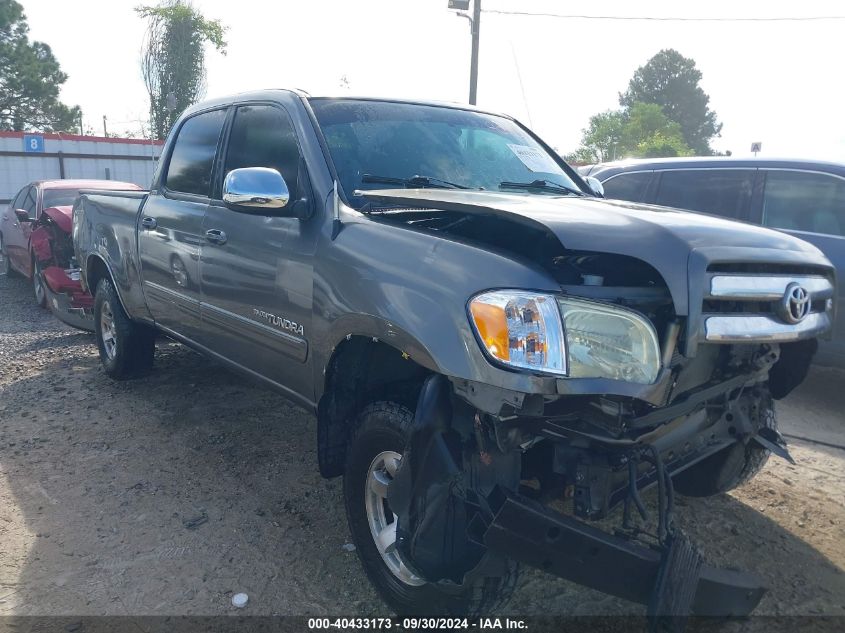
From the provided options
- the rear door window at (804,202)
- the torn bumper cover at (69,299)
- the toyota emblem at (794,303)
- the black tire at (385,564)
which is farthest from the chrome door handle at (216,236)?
the rear door window at (804,202)

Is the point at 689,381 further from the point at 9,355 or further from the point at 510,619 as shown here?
the point at 9,355

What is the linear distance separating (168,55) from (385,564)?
109 feet

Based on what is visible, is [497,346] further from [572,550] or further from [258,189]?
[258,189]

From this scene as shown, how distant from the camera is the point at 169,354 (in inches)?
259

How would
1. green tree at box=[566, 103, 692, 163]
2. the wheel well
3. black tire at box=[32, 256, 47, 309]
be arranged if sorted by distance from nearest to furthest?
the wheel well < black tire at box=[32, 256, 47, 309] < green tree at box=[566, 103, 692, 163]

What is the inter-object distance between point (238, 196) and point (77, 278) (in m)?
4.84

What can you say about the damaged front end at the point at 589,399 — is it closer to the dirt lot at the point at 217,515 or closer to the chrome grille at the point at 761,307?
the chrome grille at the point at 761,307

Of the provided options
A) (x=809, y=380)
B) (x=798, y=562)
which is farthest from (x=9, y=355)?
(x=809, y=380)

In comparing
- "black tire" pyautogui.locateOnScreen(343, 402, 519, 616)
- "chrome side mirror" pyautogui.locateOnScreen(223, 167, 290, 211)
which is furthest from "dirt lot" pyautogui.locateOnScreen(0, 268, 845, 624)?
"chrome side mirror" pyautogui.locateOnScreen(223, 167, 290, 211)

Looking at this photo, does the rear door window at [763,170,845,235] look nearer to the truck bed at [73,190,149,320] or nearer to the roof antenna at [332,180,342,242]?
the roof antenna at [332,180,342,242]

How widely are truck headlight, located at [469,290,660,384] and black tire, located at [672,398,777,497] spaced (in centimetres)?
145

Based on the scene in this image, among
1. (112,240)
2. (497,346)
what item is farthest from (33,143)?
(497,346)

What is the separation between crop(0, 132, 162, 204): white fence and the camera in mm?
20594

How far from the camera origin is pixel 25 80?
3734 cm
